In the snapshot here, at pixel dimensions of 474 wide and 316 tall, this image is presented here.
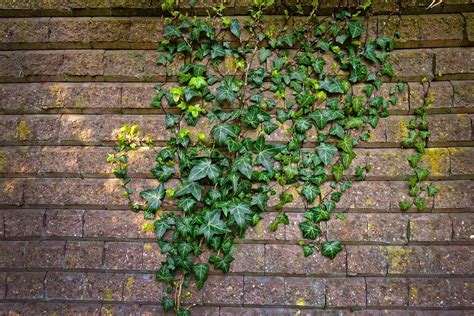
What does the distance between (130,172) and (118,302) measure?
99 centimetres

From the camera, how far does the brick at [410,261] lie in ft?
9.64

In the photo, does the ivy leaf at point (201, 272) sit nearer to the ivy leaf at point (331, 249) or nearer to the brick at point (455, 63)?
the ivy leaf at point (331, 249)

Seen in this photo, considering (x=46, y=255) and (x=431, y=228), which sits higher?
(x=431, y=228)

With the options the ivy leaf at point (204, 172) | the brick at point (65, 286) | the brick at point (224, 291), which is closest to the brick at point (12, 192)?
the brick at point (65, 286)

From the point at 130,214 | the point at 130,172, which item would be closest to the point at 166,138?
the point at 130,172

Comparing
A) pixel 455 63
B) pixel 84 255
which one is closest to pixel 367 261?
pixel 455 63

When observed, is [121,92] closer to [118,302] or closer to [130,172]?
[130,172]

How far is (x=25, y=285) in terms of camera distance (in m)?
3.08

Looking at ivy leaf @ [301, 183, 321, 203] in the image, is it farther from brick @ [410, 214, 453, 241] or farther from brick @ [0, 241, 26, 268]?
brick @ [0, 241, 26, 268]

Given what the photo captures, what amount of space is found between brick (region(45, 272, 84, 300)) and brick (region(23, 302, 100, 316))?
60 mm

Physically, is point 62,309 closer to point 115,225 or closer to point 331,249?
point 115,225

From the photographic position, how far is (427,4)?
298cm

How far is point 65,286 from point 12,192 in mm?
831

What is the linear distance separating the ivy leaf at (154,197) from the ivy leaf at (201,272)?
0.53m
